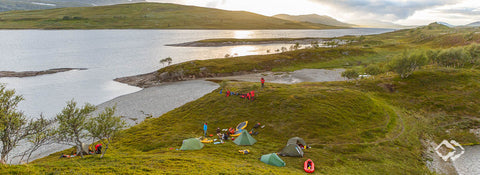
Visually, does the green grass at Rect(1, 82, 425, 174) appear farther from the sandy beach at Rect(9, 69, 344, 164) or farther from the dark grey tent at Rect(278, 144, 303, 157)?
the sandy beach at Rect(9, 69, 344, 164)

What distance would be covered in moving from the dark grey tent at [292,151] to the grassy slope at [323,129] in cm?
104

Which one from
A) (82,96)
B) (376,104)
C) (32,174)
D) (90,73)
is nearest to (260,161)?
(32,174)

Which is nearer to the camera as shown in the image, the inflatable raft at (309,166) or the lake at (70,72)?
the inflatable raft at (309,166)

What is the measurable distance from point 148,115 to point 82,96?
36491 mm

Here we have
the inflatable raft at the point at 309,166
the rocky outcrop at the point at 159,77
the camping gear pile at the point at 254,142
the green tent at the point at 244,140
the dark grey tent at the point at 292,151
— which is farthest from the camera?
the rocky outcrop at the point at 159,77

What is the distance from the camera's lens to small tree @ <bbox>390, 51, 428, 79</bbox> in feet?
232

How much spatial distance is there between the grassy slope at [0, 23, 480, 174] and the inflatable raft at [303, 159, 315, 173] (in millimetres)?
849

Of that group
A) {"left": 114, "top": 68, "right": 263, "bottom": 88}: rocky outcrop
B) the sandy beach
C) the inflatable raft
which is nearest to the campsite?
the inflatable raft

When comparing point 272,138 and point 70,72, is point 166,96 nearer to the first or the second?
point 272,138

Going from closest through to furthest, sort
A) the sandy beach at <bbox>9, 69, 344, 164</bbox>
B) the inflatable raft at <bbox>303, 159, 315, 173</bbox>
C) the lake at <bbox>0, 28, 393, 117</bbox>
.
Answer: the inflatable raft at <bbox>303, 159, 315, 173</bbox> < the sandy beach at <bbox>9, 69, 344, 164</bbox> < the lake at <bbox>0, 28, 393, 117</bbox>

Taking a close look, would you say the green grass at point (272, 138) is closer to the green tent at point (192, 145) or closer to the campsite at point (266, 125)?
the campsite at point (266, 125)

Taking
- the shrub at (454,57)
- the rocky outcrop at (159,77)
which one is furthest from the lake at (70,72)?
the shrub at (454,57)

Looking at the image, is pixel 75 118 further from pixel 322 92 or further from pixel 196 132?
pixel 322 92

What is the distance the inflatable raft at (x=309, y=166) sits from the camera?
29250 millimetres
